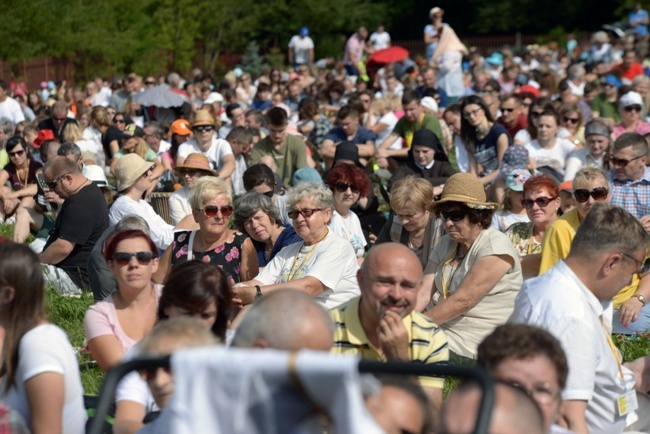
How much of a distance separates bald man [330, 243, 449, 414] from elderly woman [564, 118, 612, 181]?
638 centimetres

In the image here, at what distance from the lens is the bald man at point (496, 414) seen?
8.18 ft

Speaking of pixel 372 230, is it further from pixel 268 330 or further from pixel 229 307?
pixel 268 330

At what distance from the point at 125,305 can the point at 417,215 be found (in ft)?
9.65

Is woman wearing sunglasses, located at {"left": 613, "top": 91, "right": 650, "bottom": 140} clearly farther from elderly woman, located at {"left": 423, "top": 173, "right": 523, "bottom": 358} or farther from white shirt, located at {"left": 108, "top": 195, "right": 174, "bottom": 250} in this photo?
elderly woman, located at {"left": 423, "top": 173, "right": 523, "bottom": 358}

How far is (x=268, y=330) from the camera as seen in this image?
276 cm

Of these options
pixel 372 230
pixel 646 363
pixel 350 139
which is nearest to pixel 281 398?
pixel 646 363

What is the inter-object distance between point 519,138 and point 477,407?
10298mm

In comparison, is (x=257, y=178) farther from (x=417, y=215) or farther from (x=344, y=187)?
(x=417, y=215)

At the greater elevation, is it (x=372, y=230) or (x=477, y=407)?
(x=477, y=407)

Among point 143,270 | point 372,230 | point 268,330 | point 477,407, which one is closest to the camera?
point 477,407

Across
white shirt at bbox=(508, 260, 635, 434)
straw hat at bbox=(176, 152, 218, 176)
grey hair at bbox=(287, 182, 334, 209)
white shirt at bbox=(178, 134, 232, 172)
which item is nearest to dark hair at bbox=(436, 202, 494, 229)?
grey hair at bbox=(287, 182, 334, 209)

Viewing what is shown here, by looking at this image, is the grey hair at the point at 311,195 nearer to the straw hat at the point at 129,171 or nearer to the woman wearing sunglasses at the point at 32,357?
the straw hat at the point at 129,171

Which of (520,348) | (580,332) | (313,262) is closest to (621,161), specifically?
(313,262)

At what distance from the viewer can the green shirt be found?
491 inches
